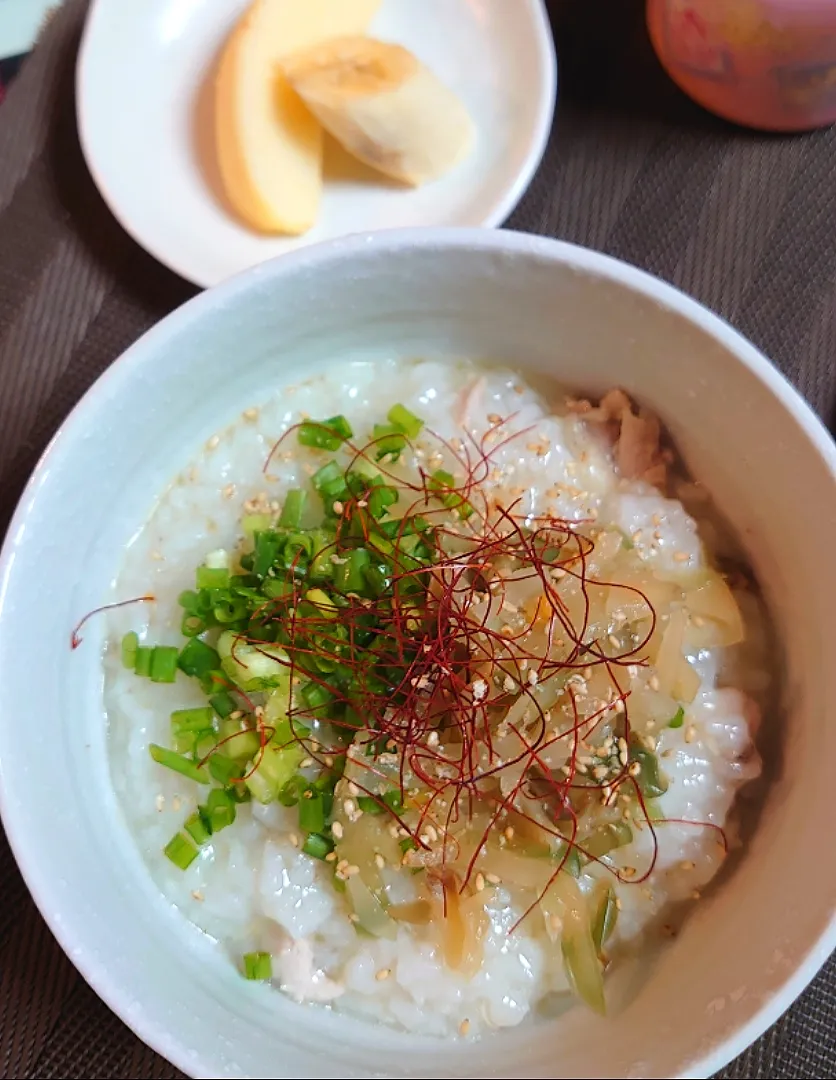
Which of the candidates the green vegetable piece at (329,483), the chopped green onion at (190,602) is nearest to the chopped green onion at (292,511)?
the green vegetable piece at (329,483)

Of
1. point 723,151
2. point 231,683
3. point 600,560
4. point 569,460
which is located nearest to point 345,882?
point 231,683

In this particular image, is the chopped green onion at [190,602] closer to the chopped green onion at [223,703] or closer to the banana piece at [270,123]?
the chopped green onion at [223,703]

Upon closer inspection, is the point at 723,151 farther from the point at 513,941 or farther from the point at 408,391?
the point at 513,941

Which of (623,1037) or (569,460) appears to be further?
(569,460)

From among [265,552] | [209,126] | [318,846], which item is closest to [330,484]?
[265,552]

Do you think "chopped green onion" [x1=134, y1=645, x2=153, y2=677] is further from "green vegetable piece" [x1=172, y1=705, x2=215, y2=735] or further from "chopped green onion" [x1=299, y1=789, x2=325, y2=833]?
"chopped green onion" [x1=299, y1=789, x2=325, y2=833]

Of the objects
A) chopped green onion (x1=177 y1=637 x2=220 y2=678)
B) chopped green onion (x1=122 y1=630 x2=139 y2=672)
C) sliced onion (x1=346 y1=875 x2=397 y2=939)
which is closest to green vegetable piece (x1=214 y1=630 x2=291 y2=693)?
chopped green onion (x1=177 y1=637 x2=220 y2=678)

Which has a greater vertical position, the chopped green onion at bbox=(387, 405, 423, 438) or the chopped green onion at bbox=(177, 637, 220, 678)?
the chopped green onion at bbox=(387, 405, 423, 438)
